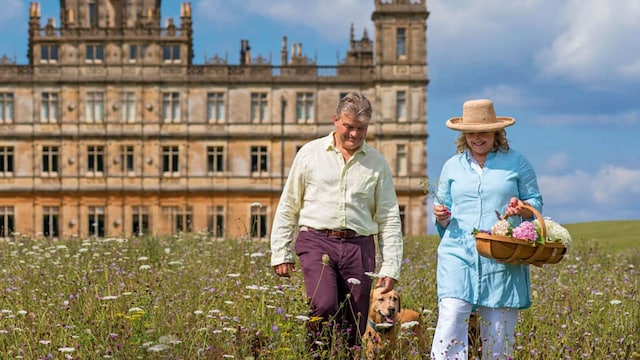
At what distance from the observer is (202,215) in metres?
40.2

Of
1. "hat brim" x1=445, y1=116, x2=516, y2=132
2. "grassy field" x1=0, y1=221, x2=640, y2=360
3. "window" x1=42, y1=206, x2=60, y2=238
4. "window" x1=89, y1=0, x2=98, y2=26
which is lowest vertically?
"window" x1=42, y1=206, x2=60, y2=238

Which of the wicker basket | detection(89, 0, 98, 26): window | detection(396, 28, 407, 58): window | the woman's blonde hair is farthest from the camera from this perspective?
detection(89, 0, 98, 26): window

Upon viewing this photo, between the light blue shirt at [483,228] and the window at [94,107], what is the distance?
36.2m

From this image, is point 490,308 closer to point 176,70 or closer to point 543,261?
point 543,261

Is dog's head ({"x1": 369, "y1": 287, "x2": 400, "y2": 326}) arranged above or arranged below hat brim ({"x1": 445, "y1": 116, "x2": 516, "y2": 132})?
below

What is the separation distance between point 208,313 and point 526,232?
2459 mm

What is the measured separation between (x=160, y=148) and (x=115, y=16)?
24.4ft

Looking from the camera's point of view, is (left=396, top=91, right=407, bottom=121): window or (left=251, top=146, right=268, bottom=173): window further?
(left=251, top=146, right=268, bottom=173): window

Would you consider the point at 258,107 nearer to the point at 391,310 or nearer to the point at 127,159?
the point at 127,159

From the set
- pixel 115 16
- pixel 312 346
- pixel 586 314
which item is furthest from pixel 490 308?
pixel 115 16

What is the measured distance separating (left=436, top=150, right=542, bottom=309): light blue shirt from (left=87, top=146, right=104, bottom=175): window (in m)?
36.2

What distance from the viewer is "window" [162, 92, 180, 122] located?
4009 centimetres

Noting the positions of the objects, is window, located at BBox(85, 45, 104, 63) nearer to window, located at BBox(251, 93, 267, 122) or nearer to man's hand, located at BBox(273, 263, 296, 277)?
window, located at BBox(251, 93, 267, 122)

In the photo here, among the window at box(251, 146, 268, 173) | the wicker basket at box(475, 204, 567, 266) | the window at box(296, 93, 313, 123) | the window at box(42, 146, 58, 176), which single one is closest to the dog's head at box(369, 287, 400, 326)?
the wicker basket at box(475, 204, 567, 266)
